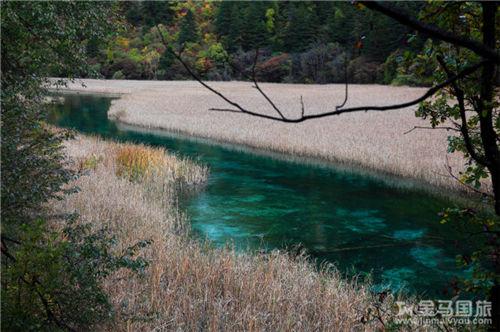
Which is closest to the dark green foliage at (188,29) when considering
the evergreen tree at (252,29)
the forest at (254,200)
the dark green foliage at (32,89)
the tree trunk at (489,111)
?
the evergreen tree at (252,29)

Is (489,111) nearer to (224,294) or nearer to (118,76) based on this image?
(224,294)

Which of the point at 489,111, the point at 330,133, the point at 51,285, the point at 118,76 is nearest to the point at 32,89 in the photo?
the point at 51,285

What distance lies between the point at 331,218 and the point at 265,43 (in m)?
60.1

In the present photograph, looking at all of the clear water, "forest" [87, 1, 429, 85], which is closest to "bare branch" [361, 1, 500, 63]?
the clear water

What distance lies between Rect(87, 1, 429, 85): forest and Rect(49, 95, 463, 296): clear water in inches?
1364

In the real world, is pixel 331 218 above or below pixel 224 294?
below

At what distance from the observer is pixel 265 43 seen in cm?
6988

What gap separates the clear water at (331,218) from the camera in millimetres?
9797

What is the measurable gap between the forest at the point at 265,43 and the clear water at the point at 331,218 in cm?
3464

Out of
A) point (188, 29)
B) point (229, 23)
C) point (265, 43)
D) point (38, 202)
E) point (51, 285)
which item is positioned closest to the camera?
point (51, 285)

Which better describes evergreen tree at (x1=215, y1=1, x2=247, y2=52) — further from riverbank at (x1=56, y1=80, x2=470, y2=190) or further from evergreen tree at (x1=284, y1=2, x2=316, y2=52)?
riverbank at (x1=56, y1=80, x2=470, y2=190)

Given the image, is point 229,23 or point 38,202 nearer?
point 38,202

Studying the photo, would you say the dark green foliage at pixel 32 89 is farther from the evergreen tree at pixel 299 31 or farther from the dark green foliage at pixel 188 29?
the dark green foliage at pixel 188 29

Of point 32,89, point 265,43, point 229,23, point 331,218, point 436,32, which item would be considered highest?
point 229,23
